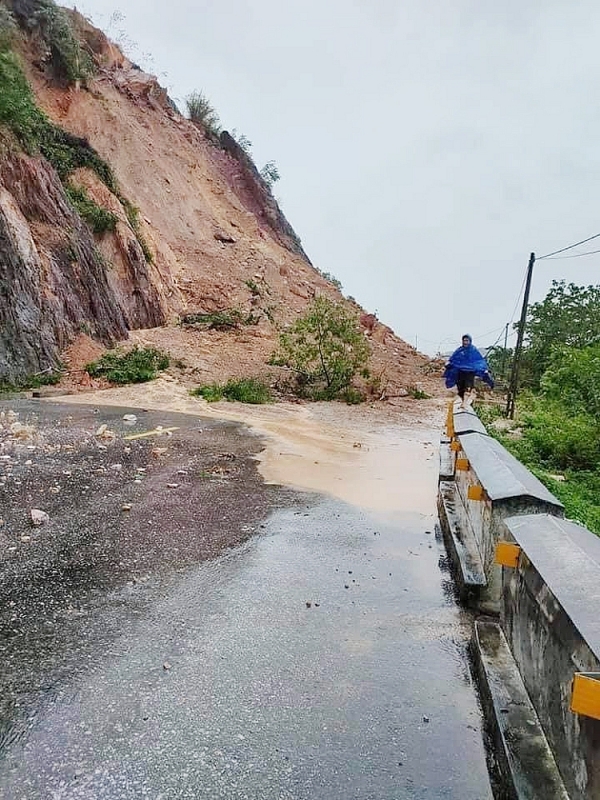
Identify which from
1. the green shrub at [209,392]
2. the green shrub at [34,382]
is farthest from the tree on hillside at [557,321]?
the green shrub at [34,382]

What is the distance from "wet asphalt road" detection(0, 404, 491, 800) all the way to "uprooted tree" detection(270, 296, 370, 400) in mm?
10707

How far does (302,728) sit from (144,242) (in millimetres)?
20835

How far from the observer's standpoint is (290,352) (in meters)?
15.9

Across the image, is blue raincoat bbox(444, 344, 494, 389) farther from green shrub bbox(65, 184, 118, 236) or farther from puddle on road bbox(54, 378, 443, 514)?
green shrub bbox(65, 184, 118, 236)

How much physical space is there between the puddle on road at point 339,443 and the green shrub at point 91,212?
695 cm

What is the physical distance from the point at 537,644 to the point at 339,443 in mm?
7158

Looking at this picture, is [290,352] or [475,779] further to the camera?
[290,352]

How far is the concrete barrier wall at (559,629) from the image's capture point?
67.3 inches

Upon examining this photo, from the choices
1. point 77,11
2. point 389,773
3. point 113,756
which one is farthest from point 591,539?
point 77,11

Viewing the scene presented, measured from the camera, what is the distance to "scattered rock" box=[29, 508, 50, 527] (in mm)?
4695

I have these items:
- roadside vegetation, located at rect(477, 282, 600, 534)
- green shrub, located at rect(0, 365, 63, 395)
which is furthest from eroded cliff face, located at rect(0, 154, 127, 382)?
roadside vegetation, located at rect(477, 282, 600, 534)

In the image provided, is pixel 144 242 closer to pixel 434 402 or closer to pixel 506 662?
pixel 434 402

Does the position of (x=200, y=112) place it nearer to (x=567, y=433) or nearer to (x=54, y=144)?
(x=54, y=144)

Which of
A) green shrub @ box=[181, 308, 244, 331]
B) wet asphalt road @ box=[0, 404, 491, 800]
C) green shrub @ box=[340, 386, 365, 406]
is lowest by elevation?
wet asphalt road @ box=[0, 404, 491, 800]
